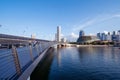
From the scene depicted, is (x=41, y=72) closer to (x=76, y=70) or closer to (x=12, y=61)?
(x=76, y=70)

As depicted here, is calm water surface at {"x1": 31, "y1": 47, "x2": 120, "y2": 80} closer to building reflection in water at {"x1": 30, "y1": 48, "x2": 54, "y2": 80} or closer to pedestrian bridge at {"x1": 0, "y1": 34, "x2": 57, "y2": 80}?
building reflection in water at {"x1": 30, "y1": 48, "x2": 54, "y2": 80}

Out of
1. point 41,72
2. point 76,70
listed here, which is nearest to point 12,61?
point 41,72

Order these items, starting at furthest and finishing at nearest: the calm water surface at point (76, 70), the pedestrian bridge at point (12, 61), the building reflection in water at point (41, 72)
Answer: the calm water surface at point (76, 70)
the building reflection in water at point (41, 72)
the pedestrian bridge at point (12, 61)

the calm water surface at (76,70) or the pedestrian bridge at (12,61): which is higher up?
the pedestrian bridge at (12,61)

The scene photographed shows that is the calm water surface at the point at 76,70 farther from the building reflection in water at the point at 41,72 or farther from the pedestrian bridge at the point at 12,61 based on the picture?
the pedestrian bridge at the point at 12,61

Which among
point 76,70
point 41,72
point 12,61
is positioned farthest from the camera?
point 76,70

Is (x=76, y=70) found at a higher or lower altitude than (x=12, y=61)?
lower

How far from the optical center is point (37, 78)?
48.3ft

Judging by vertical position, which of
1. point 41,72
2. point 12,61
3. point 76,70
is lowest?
point 76,70

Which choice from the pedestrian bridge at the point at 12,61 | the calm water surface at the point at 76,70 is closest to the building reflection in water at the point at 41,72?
the calm water surface at the point at 76,70

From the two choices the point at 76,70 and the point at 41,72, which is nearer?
the point at 41,72

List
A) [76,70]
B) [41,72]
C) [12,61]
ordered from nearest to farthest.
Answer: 1. [12,61]
2. [41,72]
3. [76,70]

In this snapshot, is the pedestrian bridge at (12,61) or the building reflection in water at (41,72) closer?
the pedestrian bridge at (12,61)

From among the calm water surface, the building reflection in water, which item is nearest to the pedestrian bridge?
the building reflection in water
